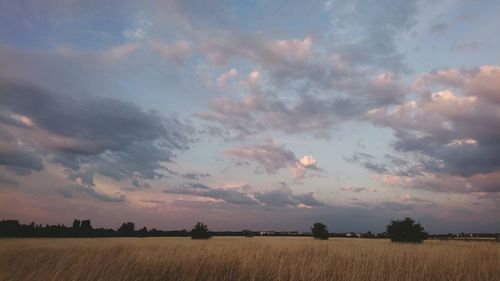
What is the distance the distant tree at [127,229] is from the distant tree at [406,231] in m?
67.5

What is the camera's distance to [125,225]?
103688mm

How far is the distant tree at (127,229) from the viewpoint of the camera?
319 ft

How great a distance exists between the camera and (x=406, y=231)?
43.7 meters

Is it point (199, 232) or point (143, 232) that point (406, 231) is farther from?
point (143, 232)

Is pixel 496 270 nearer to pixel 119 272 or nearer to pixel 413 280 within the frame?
pixel 413 280

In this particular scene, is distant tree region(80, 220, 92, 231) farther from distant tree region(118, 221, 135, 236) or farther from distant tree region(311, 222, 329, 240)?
distant tree region(311, 222, 329, 240)

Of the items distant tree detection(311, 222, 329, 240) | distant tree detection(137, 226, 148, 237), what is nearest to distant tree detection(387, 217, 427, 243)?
distant tree detection(311, 222, 329, 240)

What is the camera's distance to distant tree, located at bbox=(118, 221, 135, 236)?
319 feet

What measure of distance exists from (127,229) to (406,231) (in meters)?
76.3

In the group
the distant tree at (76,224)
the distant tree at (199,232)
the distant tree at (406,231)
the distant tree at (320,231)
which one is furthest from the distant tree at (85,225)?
the distant tree at (406,231)

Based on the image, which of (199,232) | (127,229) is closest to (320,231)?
(199,232)

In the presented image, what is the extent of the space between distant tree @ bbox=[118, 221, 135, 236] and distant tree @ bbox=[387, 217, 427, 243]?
6749cm

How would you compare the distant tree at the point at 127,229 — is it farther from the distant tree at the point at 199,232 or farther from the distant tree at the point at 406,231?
the distant tree at the point at 406,231

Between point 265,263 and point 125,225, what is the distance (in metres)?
101
